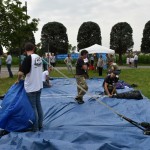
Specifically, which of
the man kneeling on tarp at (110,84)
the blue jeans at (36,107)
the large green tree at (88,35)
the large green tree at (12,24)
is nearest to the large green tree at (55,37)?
the large green tree at (88,35)

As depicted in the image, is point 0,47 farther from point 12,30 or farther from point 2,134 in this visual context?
point 2,134

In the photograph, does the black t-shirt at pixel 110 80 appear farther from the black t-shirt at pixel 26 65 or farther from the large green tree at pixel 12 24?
the large green tree at pixel 12 24

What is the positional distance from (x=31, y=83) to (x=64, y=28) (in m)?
40.0

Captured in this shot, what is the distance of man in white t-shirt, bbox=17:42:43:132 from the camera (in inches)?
247

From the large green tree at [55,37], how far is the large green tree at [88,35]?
6.43ft

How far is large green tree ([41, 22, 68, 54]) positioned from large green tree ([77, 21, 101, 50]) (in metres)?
1.96

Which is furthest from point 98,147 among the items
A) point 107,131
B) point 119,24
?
point 119,24

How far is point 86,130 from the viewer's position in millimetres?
6426

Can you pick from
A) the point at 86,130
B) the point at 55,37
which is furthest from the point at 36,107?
the point at 55,37

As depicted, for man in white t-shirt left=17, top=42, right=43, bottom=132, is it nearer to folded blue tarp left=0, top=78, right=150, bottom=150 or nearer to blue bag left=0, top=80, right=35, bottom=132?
blue bag left=0, top=80, right=35, bottom=132

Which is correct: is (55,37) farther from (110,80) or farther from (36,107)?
(36,107)

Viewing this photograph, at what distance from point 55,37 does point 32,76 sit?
38.9 metres

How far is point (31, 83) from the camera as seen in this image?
6395mm

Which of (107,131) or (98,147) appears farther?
(107,131)
